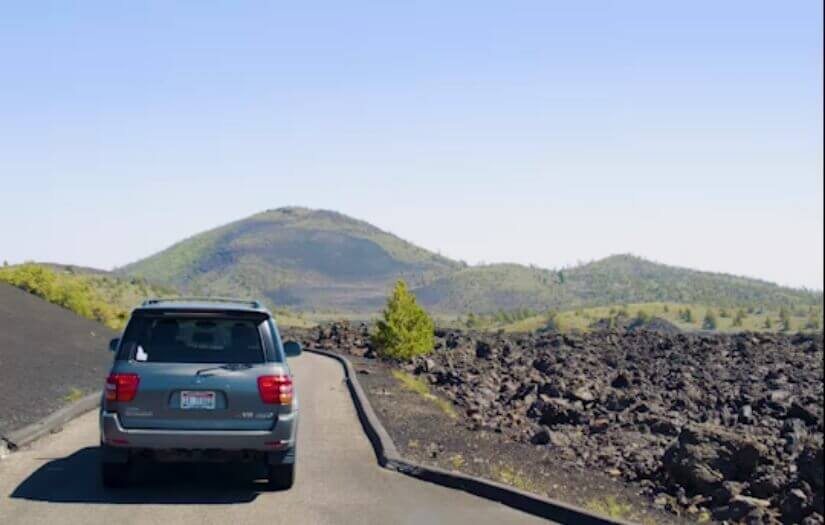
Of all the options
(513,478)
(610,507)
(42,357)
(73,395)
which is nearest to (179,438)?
(513,478)

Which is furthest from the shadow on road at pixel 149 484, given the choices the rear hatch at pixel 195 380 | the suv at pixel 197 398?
the rear hatch at pixel 195 380

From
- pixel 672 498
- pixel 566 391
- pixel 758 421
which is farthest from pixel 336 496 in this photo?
pixel 566 391

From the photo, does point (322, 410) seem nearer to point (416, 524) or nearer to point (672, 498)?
point (672, 498)

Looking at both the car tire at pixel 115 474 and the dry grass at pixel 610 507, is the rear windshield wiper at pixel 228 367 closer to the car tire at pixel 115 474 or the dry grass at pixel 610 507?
the car tire at pixel 115 474

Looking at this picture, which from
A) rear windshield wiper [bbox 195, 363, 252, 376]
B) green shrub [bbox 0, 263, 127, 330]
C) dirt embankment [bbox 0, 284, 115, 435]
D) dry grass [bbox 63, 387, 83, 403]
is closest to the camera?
rear windshield wiper [bbox 195, 363, 252, 376]

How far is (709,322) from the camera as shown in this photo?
160m

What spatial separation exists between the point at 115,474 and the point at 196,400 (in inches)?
51.6

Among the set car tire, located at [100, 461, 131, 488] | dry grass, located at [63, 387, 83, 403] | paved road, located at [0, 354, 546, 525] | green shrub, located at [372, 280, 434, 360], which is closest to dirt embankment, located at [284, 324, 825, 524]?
green shrub, located at [372, 280, 434, 360]

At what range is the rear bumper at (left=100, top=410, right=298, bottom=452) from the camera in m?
11.7

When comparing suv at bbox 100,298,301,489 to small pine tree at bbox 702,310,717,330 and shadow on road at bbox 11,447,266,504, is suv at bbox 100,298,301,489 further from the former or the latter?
small pine tree at bbox 702,310,717,330

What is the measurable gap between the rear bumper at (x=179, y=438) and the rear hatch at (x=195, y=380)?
0.19ft

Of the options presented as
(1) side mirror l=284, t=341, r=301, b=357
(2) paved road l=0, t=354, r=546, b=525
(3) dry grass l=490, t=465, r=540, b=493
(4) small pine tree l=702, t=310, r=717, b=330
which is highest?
(1) side mirror l=284, t=341, r=301, b=357

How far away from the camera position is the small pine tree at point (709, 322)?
157625 mm

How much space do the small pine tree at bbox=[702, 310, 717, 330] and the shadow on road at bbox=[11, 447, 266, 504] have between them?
14929cm
